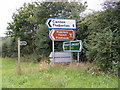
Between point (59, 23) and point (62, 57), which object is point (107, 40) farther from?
point (62, 57)

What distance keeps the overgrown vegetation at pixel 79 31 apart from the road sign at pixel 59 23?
3.05ft

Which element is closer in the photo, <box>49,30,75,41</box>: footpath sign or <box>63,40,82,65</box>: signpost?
<box>63,40,82,65</box>: signpost

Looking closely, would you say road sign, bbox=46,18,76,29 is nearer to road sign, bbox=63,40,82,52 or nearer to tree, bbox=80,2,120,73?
road sign, bbox=63,40,82,52

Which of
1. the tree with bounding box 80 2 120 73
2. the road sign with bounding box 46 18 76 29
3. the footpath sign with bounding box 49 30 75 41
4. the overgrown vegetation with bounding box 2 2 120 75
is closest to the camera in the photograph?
the tree with bounding box 80 2 120 73

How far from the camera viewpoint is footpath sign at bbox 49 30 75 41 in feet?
26.9

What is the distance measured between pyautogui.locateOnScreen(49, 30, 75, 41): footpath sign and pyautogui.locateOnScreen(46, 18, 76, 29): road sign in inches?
13.4

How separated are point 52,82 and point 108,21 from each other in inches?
154

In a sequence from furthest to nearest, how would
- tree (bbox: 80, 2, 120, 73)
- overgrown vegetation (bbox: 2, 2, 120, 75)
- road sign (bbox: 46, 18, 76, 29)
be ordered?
road sign (bbox: 46, 18, 76, 29) → overgrown vegetation (bbox: 2, 2, 120, 75) → tree (bbox: 80, 2, 120, 73)

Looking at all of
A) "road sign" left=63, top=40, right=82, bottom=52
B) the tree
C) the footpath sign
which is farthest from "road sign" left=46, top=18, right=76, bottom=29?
the tree

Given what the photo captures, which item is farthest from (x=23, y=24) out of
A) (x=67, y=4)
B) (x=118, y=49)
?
(x=118, y=49)

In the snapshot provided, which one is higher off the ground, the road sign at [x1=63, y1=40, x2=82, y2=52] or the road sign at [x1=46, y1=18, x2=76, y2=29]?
the road sign at [x1=46, y1=18, x2=76, y2=29]

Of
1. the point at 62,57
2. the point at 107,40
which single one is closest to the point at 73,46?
the point at 62,57

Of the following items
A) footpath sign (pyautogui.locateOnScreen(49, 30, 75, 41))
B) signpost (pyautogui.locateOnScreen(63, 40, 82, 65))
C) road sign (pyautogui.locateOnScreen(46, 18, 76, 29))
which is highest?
road sign (pyautogui.locateOnScreen(46, 18, 76, 29))

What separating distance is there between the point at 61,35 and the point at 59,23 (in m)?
0.73
